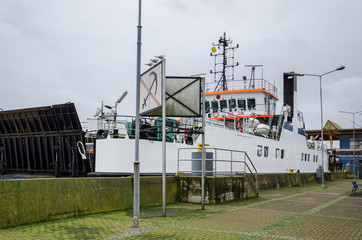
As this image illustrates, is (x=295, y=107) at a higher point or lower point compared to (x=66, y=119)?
higher

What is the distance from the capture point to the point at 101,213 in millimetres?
9453

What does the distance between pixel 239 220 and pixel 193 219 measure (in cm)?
116

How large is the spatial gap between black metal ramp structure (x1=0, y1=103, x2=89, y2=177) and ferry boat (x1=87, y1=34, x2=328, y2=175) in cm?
107

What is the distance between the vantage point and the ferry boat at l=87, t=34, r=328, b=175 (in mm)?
13656

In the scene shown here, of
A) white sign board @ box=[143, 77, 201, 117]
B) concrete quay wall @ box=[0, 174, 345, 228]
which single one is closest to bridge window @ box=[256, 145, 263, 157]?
concrete quay wall @ box=[0, 174, 345, 228]

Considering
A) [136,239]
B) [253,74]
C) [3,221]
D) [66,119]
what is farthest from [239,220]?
[253,74]

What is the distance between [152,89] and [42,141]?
344 inches

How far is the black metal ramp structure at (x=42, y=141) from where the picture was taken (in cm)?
1467

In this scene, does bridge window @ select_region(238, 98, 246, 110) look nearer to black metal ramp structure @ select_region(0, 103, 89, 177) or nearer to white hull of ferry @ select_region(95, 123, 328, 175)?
white hull of ferry @ select_region(95, 123, 328, 175)

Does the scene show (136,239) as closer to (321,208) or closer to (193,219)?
(193,219)

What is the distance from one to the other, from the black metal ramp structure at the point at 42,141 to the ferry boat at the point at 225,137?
107 cm

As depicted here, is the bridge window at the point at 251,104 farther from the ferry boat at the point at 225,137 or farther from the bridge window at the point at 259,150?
the bridge window at the point at 259,150

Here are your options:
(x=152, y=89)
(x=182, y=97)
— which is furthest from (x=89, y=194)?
(x=182, y=97)

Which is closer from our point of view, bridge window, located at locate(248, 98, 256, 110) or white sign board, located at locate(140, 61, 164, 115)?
white sign board, located at locate(140, 61, 164, 115)
